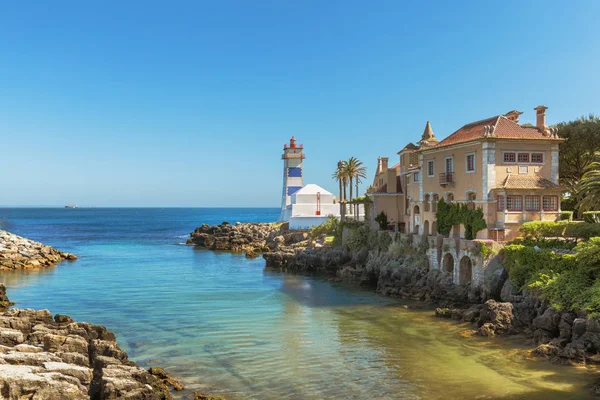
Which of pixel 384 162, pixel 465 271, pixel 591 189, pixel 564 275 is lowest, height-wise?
pixel 465 271

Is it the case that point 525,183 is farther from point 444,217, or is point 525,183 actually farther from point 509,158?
point 444,217

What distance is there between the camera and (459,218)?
4056cm

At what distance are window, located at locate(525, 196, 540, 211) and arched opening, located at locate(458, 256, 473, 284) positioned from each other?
19.9ft

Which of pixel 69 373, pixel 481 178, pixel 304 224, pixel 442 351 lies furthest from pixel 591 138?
pixel 69 373

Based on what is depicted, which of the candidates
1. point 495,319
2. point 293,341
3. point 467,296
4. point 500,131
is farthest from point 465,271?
point 293,341

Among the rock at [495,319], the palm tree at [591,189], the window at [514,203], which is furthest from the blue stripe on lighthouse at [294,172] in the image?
the rock at [495,319]

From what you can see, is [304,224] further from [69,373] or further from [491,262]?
[69,373]

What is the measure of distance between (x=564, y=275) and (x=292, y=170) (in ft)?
229

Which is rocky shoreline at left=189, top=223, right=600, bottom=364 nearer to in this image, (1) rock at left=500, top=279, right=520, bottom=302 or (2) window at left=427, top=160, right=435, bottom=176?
(1) rock at left=500, top=279, right=520, bottom=302

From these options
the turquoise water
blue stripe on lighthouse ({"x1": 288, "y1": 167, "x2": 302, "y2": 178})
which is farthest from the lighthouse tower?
the turquoise water

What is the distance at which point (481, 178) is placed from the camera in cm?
3850

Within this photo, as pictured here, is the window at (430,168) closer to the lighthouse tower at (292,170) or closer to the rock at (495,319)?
the rock at (495,319)

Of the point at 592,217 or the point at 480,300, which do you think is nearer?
the point at 480,300

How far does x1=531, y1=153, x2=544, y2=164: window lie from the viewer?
39062mm
